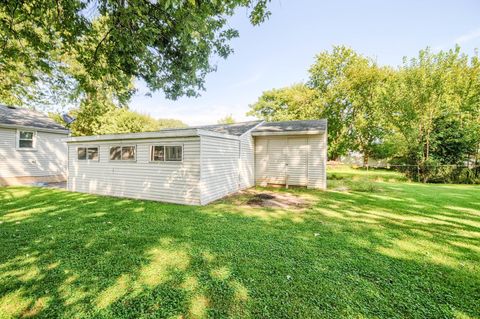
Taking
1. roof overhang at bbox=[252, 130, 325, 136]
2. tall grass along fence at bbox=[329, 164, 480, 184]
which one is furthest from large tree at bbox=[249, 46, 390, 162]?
roof overhang at bbox=[252, 130, 325, 136]

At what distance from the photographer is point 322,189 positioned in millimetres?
10016

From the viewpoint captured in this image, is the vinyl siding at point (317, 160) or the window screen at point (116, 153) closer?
the window screen at point (116, 153)

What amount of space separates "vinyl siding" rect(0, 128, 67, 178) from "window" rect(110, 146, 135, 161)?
160 inches

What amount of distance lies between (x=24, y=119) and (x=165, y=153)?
429 inches

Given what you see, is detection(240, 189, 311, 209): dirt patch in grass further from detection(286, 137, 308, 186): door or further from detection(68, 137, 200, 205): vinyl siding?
detection(286, 137, 308, 186): door

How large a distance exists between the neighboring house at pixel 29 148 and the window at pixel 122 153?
417 cm

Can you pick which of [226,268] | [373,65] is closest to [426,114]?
[373,65]

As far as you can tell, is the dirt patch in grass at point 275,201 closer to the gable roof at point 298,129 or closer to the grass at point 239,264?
the grass at point 239,264

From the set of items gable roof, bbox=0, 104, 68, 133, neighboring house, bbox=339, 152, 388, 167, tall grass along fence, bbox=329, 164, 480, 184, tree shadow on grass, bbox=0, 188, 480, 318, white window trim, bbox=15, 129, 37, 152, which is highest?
gable roof, bbox=0, 104, 68, 133

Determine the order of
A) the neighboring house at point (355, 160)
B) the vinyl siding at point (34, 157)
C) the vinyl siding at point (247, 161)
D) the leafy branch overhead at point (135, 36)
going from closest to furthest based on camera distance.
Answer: the leafy branch overhead at point (135, 36), the vinyl siding at point (247, 161), the vinyl siding at point (34, 157), the neighboring house at point (355, 160)

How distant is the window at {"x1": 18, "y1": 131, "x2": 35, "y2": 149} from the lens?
1151 cm

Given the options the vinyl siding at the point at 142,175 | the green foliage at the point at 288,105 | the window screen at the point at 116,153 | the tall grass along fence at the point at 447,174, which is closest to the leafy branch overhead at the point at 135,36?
the vinyl siding at the point at 142,175

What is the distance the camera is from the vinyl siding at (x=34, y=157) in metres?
10.9

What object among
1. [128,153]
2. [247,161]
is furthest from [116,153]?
[247,161]
